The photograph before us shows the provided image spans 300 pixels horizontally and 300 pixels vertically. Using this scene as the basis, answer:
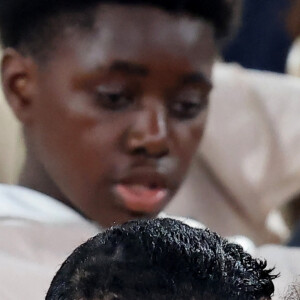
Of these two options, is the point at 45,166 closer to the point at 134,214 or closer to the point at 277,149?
the point at 134,214

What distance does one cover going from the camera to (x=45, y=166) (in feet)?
2.03

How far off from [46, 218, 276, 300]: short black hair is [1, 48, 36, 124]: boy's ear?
39 centimetres

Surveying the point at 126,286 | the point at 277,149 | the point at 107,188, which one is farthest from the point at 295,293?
the point at 277,149

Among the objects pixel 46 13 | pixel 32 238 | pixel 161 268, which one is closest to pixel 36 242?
pixel 32 238

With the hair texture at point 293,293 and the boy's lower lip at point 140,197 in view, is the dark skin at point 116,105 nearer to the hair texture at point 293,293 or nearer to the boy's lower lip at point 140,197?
the boy's lower lip at point 140,197

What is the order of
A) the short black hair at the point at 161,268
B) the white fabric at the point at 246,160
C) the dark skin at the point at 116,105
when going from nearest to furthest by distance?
the short black hair at the point at 161,268 < the dark skin at the point at 116,105 < the white fabric at the point at 246,160

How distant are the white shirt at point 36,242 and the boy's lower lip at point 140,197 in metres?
0.04

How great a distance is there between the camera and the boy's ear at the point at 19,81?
0.62 m

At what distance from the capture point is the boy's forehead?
0.58 m

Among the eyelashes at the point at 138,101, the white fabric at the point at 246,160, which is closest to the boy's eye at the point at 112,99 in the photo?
the eyelashes at the point at 138,101

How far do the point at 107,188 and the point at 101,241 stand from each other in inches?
13.8

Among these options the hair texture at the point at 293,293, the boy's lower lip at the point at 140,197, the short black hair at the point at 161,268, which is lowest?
the short black hair at the point at 161,268

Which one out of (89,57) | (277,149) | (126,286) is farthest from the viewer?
(277,149)

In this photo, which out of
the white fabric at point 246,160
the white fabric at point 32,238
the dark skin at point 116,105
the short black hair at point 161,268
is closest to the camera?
the short black hair at point 161,268
